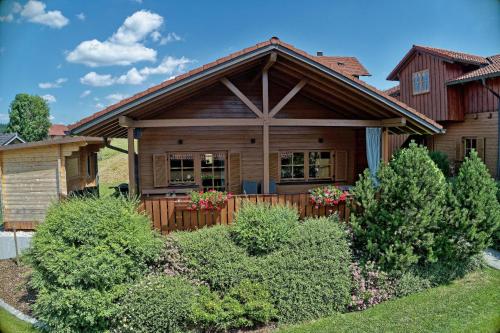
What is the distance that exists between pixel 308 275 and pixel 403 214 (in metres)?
2.29

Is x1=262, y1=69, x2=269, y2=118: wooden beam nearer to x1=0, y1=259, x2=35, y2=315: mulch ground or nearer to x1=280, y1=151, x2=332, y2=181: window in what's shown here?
x1=280, y1=151, x2=332, y2=181: window

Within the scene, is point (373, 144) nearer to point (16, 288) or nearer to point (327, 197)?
point (327, 197)

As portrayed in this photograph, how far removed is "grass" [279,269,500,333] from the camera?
5.31 m

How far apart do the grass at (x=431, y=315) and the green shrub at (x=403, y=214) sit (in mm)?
732

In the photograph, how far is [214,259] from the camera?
20.2ft

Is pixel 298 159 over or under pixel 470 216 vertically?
over

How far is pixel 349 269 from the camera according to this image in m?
6.39

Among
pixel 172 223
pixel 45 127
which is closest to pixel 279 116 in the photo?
pixel 172 223

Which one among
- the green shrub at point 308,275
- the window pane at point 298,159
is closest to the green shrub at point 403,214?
the green shrub at point 308,275

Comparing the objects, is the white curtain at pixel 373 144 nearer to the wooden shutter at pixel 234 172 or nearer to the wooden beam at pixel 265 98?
the wooden beam at pixel 265 98

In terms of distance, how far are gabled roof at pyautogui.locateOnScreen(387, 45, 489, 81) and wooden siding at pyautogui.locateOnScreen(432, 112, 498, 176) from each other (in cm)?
240

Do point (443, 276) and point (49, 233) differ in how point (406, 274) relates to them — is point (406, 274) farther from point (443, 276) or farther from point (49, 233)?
point (49, 233)

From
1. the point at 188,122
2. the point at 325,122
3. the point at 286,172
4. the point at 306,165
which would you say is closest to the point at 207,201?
the point at 188,122

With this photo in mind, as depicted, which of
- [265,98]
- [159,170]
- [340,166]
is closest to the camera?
[265,98]
